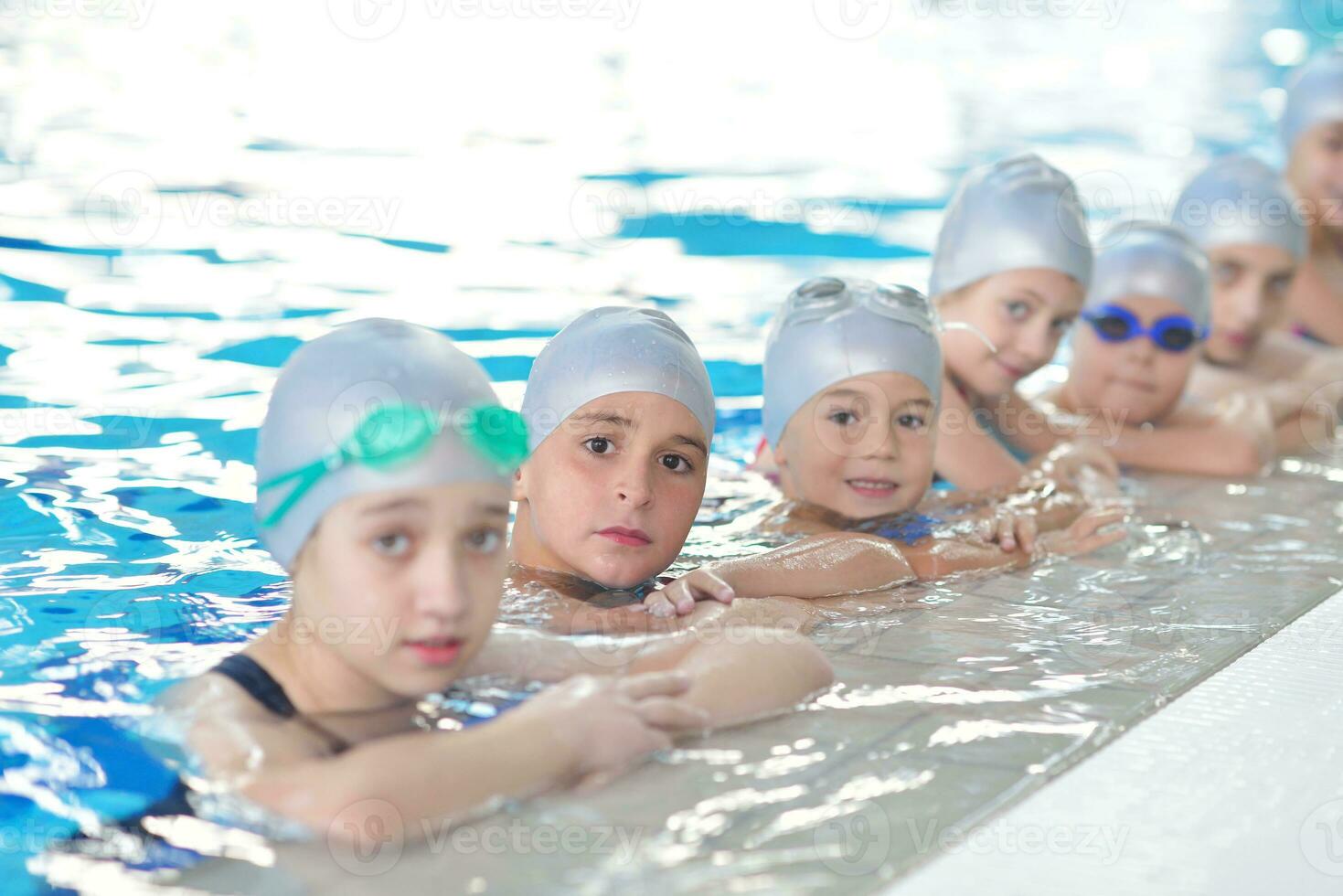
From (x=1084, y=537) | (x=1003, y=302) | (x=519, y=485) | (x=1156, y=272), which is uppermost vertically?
(x=1156, y=272)

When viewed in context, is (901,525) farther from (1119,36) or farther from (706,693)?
(1119,36)

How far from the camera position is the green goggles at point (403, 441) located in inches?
104

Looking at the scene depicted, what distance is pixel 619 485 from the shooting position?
3.80 m

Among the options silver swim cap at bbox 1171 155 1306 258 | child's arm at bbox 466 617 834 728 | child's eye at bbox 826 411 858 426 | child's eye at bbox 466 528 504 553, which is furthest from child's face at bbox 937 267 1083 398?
child's eye at bbox 466 528 504 553

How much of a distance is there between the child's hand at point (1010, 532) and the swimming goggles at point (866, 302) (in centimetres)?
62

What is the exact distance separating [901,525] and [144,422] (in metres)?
2.90

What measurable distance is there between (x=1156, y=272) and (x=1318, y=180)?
2831mm

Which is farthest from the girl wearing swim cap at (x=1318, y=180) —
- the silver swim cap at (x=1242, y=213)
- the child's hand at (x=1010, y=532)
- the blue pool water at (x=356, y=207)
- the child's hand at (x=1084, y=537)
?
the child's hand at (x=1010, y=532)

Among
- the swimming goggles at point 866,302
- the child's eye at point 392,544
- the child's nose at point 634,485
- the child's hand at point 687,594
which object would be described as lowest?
the child's hand at point 687,594

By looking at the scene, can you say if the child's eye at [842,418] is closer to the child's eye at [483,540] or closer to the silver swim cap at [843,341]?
the silver swim cap at [843,341]

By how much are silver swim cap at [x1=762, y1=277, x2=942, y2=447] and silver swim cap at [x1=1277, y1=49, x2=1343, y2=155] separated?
442 cm

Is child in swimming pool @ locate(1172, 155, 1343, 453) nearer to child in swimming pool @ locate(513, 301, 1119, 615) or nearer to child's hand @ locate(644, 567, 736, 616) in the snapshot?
child in swimming pool @ locate(513, 301, 1119, 615)

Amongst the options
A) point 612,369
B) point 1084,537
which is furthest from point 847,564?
point 1084,537

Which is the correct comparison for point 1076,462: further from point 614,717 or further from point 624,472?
point 614,717
